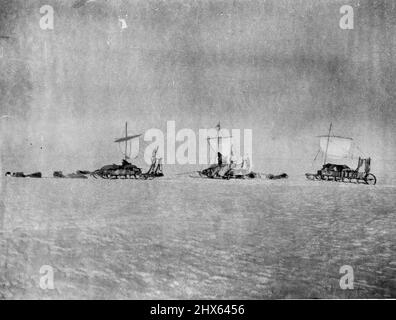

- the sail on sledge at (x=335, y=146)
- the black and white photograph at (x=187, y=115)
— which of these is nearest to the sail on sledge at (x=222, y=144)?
the black and white photograph at (x=187, y=115)

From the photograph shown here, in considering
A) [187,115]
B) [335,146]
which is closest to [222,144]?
[187,115]

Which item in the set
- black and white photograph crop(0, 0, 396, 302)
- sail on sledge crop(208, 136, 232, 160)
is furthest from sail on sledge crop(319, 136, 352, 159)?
sail on sledge crop(208, 136, 232, 160)

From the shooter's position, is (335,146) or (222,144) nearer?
(222,144)

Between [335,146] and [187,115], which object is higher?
[187,115]

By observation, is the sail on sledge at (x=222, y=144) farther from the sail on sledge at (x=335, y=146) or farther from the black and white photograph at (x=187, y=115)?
the sail on sledge at (x=335, y=146)

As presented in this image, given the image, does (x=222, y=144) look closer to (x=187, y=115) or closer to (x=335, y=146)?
(x=187, y=115)

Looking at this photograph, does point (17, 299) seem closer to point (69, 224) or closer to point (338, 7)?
point (69, 224)
